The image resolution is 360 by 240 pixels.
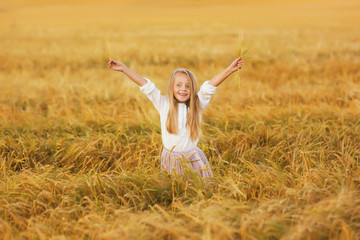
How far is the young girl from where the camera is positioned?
8.84 ft

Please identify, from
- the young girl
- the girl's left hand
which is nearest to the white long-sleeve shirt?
the young girl

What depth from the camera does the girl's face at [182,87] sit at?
2.71m

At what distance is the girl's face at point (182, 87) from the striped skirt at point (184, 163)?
46 cm

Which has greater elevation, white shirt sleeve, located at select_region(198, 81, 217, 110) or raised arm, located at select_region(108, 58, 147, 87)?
raised arm, located at select_region(108, 58, 147, 87)

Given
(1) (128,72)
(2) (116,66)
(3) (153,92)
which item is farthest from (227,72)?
(2) (116,66)

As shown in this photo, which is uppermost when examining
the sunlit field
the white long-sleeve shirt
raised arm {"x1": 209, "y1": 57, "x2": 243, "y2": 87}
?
raised arm {"x1": 209, "y1": 57, "x2": 243, "y2": 87}

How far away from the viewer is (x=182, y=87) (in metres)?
2.70

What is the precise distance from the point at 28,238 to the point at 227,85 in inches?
208

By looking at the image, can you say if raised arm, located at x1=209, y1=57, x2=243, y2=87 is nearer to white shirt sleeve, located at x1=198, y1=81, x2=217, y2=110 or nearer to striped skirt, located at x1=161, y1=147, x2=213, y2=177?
white shirt sleeve, located at x1=198, y1=81, x2=217, y2=110

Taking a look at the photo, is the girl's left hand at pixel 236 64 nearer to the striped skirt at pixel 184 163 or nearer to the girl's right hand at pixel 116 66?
the striped skirt at pixel 184 163

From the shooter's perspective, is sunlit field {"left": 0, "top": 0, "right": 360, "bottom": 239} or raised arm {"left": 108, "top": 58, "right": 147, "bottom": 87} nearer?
sunlit field {"left": 0, "top": 0, "right": 360, "bottom": 239}

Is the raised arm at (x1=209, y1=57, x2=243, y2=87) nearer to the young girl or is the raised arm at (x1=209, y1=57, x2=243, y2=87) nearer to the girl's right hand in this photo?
the young girl

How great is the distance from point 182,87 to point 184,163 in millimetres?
629

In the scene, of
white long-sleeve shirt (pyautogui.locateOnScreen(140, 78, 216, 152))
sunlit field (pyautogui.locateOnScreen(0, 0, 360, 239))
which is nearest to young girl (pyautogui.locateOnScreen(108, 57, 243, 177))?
white long-sleeve shirt (pyautogui.locateOnScreen(140, 78, 216, 152))
